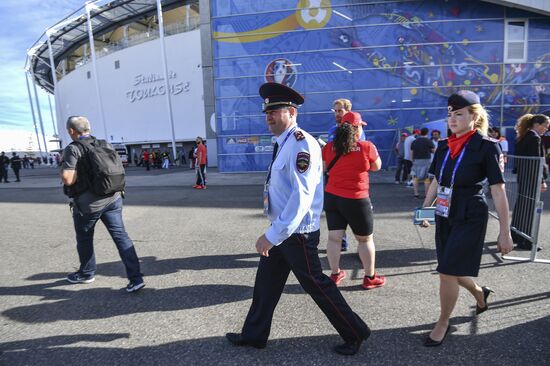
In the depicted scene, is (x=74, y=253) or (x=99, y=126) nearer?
(x=74, y=253)

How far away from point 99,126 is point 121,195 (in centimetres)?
4366

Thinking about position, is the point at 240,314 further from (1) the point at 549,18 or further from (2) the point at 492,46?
(1) the point at 549,18

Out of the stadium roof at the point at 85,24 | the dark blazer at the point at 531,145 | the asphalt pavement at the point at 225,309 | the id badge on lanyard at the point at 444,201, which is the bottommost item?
the asphalt pavement at the point at 225,309

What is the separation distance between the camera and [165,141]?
36250 millimetres

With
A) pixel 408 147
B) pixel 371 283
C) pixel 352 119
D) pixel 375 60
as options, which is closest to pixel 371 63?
pixel 375 60

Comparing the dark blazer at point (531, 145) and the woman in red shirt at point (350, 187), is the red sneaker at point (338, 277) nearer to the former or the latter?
the woman in red shirt at point (350, 187)

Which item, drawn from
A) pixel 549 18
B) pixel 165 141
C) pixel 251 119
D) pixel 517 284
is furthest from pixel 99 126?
pixel 517 284

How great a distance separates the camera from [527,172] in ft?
14.3

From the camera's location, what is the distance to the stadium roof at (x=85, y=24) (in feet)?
115

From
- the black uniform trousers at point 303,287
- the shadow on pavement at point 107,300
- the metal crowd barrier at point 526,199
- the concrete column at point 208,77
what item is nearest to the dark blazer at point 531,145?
the metal crowd barrier at point 526,199

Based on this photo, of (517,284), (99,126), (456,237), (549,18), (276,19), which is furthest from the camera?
(99,126)

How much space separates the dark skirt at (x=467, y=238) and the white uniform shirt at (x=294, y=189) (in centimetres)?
96

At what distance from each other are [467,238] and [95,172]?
3.30m

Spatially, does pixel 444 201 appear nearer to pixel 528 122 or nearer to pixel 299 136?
pixel 299 136
